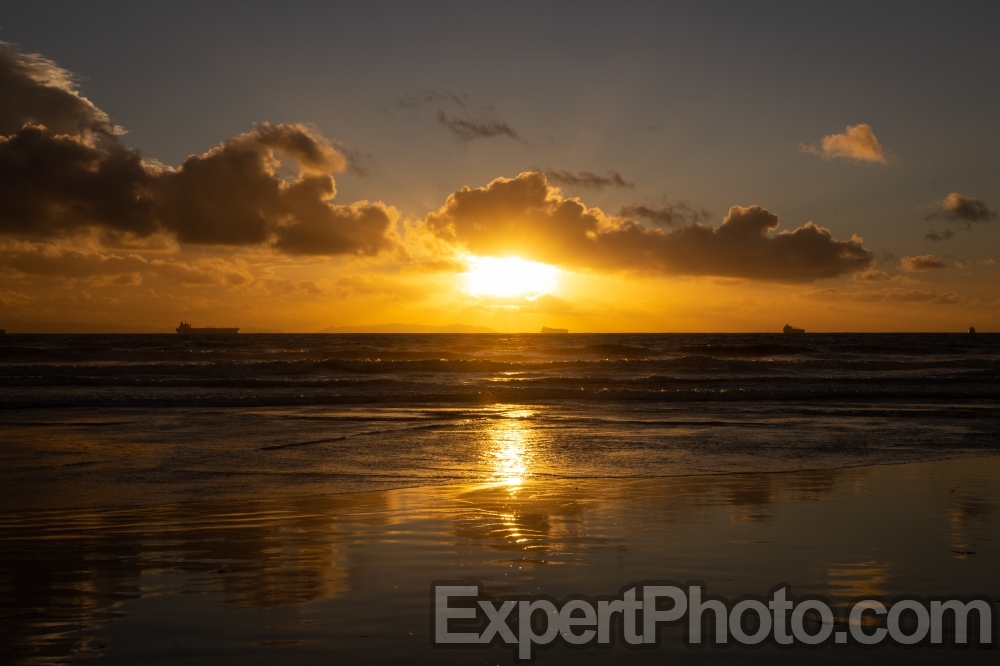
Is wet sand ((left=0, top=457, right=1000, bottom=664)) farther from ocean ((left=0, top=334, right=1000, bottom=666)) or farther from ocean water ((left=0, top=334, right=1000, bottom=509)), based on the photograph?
ocean water ((left=0, top=334, right=1000, bottom=509))

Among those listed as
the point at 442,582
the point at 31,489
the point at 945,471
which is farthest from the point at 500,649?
the point at 945,471

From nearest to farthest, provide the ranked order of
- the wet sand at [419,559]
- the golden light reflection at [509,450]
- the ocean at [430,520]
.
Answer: the wet sand at [419,559] → the ocean at [430,520] → the golden light reflection at [509,450]

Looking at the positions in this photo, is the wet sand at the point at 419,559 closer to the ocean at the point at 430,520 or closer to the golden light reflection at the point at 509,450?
the ocean at the point at 430,520

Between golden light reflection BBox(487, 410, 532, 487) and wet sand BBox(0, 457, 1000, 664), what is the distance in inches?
39.6

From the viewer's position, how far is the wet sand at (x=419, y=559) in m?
4.58

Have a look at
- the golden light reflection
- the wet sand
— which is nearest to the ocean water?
the golden light reflection

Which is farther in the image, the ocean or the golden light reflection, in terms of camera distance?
the golden light reflection

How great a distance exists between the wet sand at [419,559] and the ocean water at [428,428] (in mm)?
1587

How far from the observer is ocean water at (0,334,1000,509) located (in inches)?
431

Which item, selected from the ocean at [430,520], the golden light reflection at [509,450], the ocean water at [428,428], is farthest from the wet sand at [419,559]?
the ocean water at [428,428]

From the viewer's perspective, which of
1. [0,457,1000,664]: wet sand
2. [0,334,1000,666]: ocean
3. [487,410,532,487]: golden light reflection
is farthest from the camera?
[487,410,532,487]: golden light reflection

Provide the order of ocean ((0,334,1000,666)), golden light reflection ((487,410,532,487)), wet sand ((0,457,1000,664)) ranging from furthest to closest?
golden light reflection ((487,410,532,487)) < ocean ((0,334,1000,666)) < wet sand ((0,457,1000,664))

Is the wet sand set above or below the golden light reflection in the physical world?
above

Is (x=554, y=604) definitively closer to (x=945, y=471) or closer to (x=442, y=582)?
(x=442, y=582)
